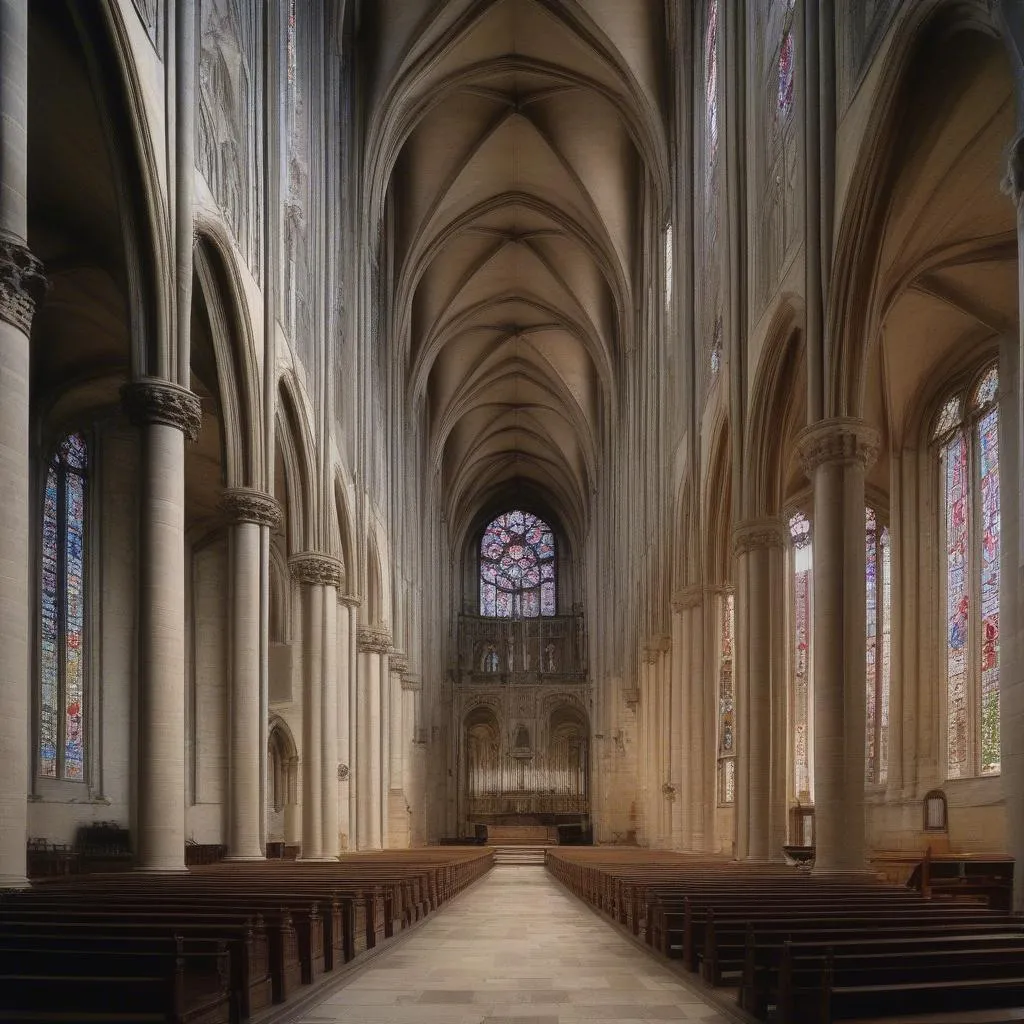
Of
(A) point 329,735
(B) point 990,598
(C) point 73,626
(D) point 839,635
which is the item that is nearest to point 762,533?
(D) point 839,635

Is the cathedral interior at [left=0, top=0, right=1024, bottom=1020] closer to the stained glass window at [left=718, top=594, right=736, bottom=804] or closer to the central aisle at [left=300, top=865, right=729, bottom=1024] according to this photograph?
the stained glass window at [left=718, top=594, right=736, bottom=804]

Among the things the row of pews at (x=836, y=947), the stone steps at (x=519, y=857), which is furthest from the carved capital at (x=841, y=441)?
the stone steps at (x=519, y=857)

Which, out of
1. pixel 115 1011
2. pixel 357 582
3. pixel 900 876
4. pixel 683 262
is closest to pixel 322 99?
pixel 683 262

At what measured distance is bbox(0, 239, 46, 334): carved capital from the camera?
9.77 metres

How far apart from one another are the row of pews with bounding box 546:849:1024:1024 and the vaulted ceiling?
936 inches

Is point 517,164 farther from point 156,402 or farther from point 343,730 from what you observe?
point 156,402

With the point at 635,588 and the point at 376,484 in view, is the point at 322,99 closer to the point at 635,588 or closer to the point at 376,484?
the point at 376,484

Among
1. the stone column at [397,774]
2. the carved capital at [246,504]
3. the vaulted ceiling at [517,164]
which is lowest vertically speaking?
the stone column at [397,774]

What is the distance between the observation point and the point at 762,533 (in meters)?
21.0

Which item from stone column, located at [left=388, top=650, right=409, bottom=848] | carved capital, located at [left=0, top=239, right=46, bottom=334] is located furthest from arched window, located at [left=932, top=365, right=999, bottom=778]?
stone column, located at [left=388, top=650, right=409, bottom=848]

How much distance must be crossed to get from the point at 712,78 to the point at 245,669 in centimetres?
1641

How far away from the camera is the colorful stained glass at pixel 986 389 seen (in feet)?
82.1

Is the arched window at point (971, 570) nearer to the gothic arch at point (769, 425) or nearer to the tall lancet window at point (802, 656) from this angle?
the gothic arch at point (769, 425)

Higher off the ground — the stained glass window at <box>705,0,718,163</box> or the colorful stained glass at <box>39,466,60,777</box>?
the stained glass window at <box>705,0,718,163</box>
